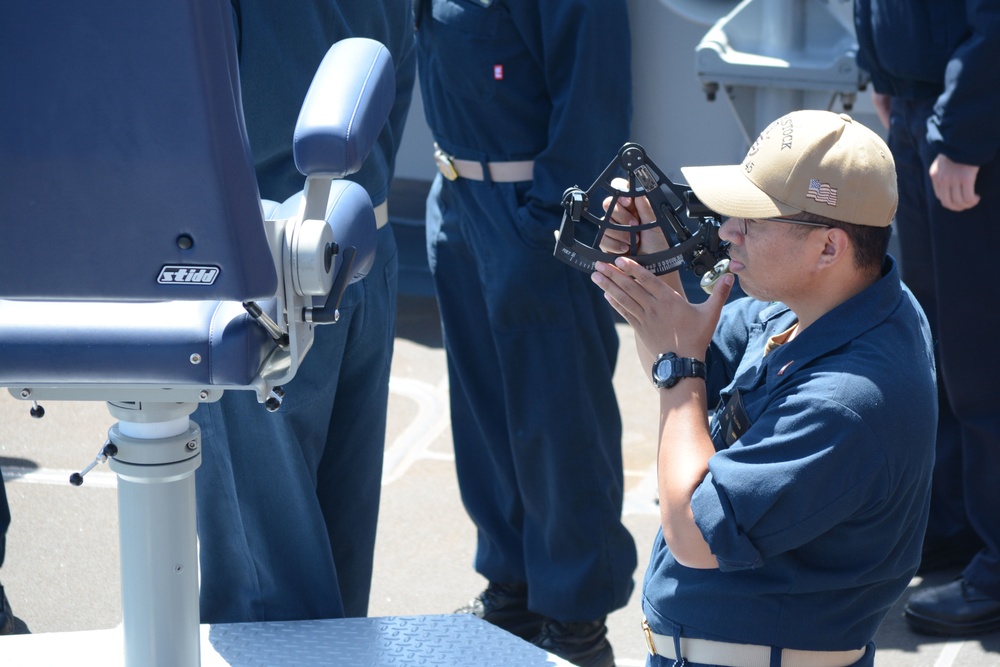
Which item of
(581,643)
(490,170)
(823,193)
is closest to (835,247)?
(823,193)

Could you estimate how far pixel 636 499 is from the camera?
421 cm

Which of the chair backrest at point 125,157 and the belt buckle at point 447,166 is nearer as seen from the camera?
the chair backrest at point 125,157

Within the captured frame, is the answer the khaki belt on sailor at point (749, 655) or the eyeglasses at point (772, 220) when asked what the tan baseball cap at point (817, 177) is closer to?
the eyeglasses at point (772, 220)

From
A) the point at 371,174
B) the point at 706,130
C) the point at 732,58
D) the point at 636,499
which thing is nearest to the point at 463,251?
the point at 371,174

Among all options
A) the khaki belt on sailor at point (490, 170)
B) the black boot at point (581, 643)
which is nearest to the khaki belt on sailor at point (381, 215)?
the khaki belt on sailor at point (490, 170)

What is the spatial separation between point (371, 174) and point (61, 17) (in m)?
1.14

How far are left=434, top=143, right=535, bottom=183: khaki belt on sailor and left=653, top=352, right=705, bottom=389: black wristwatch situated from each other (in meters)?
1.32

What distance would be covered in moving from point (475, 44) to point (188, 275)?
181cm

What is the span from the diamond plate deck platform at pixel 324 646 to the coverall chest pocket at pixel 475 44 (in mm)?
1459

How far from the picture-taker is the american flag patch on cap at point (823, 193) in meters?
1.87

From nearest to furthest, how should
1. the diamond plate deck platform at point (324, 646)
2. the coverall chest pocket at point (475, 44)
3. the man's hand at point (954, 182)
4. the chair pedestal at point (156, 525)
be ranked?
the chair pedestal at point (156, 525)
the diamond plate deck platform at point (324, 646)
the coverall chest pocket at point (475, 44)
the man's hand at point (954, 182)

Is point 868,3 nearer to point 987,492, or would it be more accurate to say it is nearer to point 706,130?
point 987,492

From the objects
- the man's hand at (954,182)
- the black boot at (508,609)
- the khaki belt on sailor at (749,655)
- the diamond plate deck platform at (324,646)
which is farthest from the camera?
the black boot at (508,609)

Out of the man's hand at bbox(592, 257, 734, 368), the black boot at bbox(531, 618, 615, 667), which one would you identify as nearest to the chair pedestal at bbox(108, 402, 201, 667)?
the man's hand at bbox(592, 257, 734, 368)
